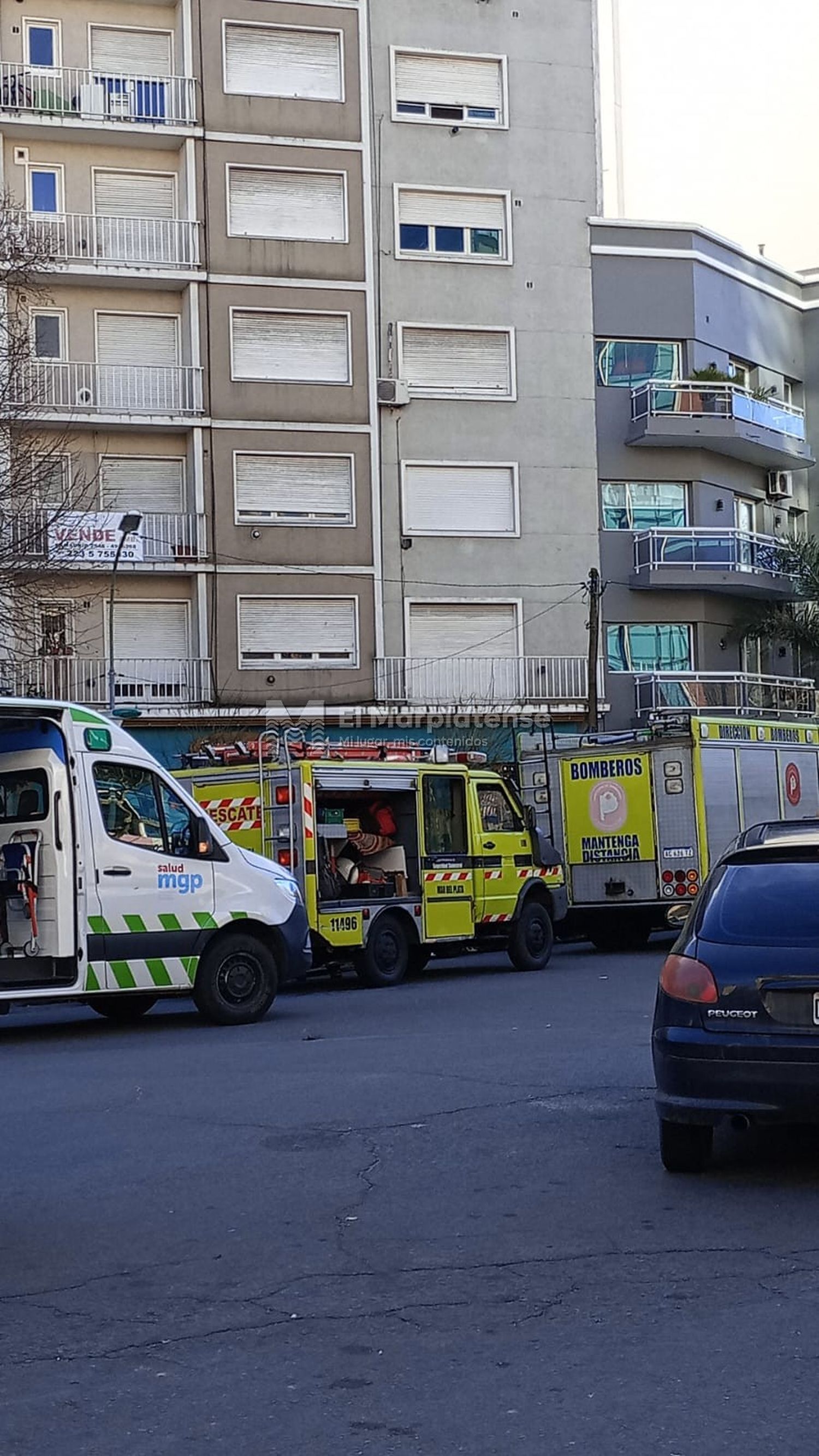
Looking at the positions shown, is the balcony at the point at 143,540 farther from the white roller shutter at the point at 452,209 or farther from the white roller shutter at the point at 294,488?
the white roller shutter at the point at 452,209

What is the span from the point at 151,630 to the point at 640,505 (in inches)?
470

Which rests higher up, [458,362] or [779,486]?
[458,362]

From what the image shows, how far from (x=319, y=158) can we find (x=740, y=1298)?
3546 cm

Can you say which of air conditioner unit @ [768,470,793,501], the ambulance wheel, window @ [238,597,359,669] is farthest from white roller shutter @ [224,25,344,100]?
the ambulance wheel

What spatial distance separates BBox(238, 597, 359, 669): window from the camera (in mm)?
37188

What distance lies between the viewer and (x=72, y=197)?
37.8 metres

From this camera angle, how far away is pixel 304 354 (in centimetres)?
3791

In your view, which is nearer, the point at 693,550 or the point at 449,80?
the point at 449,80

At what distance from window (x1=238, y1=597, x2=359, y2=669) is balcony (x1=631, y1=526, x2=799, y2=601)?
7200mm

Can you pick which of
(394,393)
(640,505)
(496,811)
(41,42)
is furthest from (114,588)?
(496,811)

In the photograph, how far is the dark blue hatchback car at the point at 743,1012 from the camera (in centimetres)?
748

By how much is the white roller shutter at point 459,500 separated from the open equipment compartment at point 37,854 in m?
25.5

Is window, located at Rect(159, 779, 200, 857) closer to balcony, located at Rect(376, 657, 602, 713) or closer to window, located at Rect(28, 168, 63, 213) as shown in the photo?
balcony, located at Rect(376, 657, 602, 713)

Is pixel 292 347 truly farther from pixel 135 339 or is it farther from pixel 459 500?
pixel 459 500
